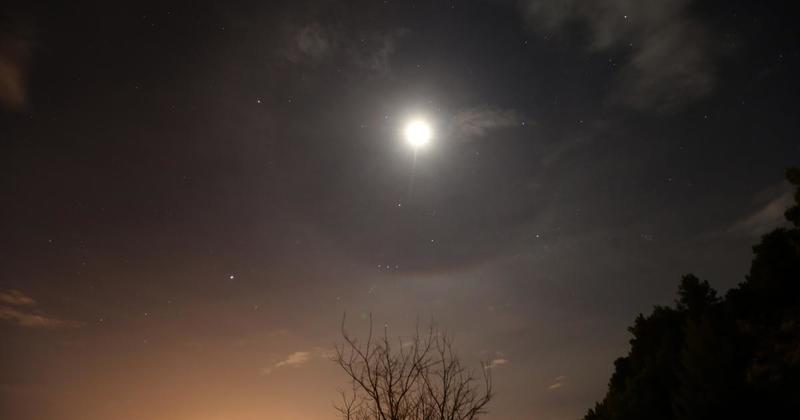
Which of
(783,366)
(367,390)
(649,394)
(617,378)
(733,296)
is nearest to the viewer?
(367,390)

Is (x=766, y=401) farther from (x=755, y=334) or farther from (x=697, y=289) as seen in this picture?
(x=697, y=289)

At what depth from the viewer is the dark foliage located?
66.5 feet

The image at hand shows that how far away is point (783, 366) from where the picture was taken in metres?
20.8

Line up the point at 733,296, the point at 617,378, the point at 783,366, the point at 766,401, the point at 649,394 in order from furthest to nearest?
the point at 617,378
the point at 733,296
the point at 649,394
the point at 783,366
the point at 766,401

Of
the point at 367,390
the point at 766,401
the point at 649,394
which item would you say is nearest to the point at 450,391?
the point at 367,390

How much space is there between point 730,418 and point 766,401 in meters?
1.76

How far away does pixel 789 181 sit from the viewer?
81.4 feet

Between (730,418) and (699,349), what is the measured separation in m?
3.28

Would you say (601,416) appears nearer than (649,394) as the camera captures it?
No

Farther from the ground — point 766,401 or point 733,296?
point 733,296

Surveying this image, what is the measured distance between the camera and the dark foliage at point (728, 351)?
66.5 ft

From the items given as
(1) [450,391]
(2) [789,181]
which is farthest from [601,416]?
(1) [450,391]

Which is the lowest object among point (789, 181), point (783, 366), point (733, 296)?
point (783, 366)

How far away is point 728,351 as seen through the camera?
71.6 feet
